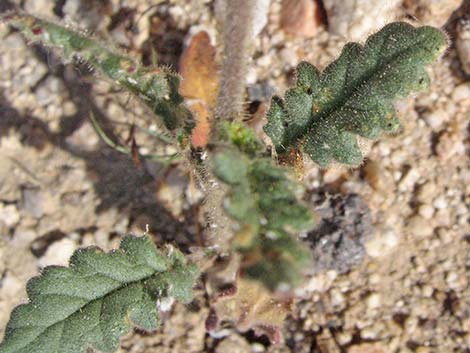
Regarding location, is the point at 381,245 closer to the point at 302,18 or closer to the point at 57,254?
the point at 302,18

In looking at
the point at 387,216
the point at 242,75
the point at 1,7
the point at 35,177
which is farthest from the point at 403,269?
the point at 1,7

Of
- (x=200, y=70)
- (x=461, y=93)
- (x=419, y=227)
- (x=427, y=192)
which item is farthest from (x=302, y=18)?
(x=419, y=227)

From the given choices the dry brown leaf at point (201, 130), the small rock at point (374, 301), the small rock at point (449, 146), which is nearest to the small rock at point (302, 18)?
the dry brown leaf at point (201, 130)

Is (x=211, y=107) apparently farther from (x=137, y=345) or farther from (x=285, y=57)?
(x=137, y=345)

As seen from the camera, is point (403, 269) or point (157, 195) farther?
point (157, 195)

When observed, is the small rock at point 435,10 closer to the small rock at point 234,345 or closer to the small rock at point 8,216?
the small rock at point 234,345

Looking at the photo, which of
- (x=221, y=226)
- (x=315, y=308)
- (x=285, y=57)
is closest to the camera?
(x=221, y=226)

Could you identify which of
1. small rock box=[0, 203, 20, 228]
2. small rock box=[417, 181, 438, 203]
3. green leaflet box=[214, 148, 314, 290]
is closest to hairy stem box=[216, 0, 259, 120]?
green leaflet box=[214, 148, 314, 290]
